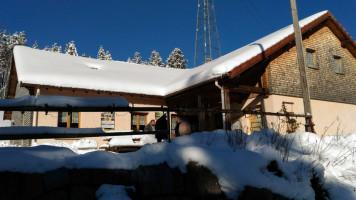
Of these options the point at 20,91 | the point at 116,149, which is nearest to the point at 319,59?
the point at 116,149

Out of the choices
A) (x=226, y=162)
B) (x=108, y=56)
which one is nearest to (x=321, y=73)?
(x=226, y=162)

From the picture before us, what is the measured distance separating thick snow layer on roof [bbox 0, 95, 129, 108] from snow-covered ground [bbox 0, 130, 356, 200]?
1.81 ft

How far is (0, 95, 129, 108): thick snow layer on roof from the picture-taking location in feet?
10.8

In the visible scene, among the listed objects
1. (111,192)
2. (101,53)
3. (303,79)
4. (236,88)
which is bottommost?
(111,192)

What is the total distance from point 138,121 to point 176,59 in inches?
1347

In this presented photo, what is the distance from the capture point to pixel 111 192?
307 cm

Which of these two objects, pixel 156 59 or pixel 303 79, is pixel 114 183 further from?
pixel 156 59

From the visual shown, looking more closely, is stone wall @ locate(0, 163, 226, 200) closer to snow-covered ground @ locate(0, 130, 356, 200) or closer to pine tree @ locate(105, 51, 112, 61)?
snow-covered ground @ locate(0, 130, 356, 200)

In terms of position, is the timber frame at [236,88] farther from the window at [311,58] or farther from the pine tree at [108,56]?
the pine tree at [108,56]

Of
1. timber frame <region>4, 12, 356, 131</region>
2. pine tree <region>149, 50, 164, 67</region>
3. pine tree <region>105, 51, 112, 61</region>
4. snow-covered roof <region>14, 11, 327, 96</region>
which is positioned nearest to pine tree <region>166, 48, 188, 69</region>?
pine tree <region>149, 50, 164, 67</region>

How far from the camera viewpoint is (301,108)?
13.3 metres

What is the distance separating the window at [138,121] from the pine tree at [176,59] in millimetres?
32964

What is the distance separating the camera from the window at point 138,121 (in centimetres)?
1434

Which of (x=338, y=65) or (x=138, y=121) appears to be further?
(x=338, y=65)
